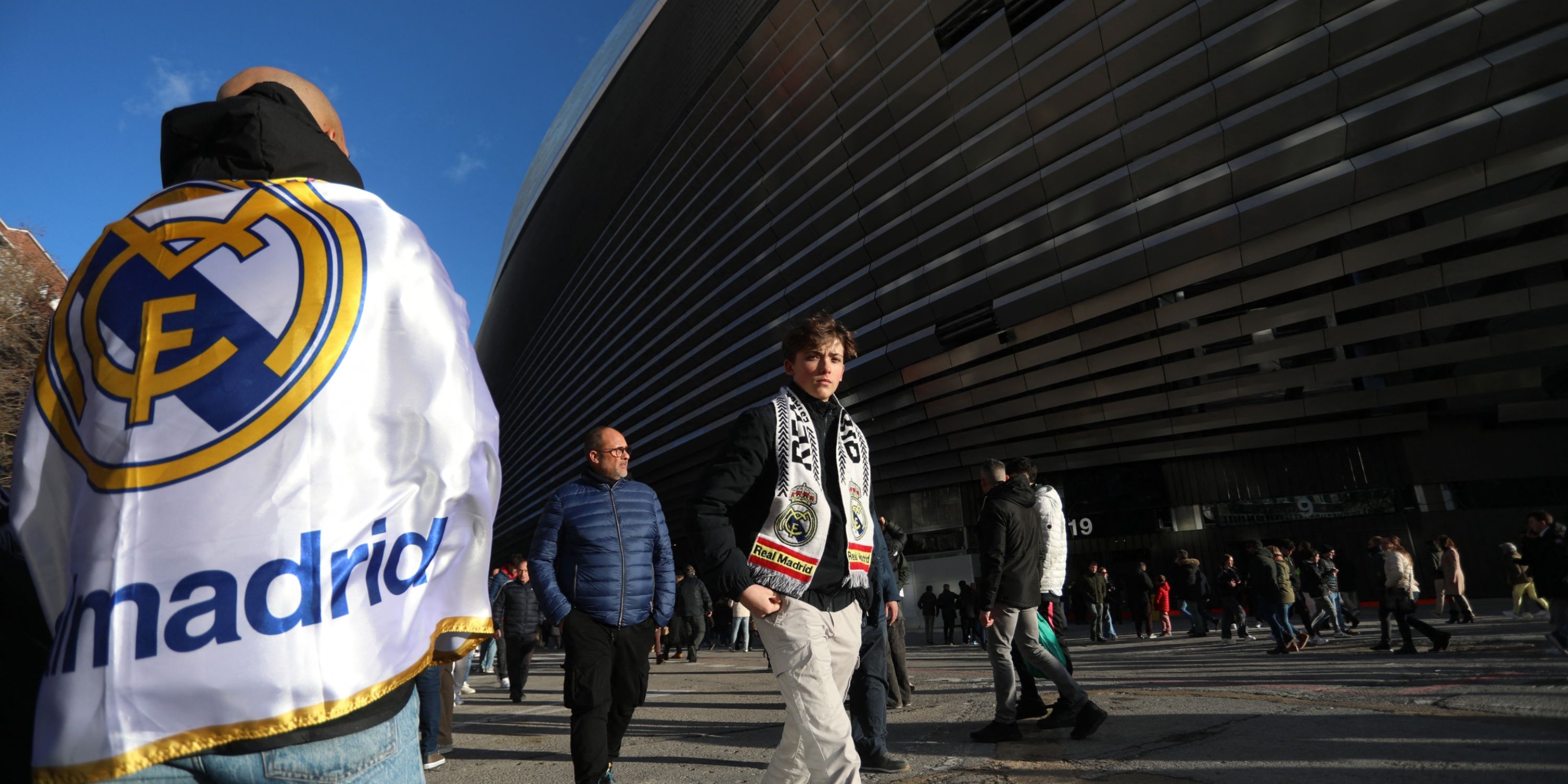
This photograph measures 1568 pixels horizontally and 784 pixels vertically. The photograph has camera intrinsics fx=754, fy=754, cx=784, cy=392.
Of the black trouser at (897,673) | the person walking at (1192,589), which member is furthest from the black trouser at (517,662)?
the person walking at (1192,589)

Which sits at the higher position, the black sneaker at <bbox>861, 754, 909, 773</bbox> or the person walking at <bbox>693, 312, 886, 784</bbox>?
the person walking at <bbox>693, 312, 886, 784</bbox>

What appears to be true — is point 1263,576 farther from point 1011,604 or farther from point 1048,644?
point 1011,604

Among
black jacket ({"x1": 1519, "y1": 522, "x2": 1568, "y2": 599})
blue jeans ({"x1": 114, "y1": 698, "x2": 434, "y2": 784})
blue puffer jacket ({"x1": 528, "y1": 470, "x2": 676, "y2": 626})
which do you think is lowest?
black jacket ({"x1": 1519, "y1": 522, "x2": 1568, "y2": 599})

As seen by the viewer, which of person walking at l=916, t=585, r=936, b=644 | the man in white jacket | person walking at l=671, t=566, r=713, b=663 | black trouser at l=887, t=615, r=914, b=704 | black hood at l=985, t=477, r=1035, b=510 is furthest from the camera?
person walking at l=916, t=585, r=936, b=644

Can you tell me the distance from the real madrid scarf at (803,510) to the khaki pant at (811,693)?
0.36ft

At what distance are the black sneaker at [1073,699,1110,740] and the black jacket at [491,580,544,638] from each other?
6561mm

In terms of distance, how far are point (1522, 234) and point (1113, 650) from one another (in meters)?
10.4

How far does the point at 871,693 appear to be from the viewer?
390 cm

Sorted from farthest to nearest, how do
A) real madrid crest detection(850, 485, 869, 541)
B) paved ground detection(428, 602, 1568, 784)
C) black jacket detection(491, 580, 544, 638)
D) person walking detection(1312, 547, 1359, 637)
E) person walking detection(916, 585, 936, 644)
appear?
person walking detection(916, 585, 936, 644)
person walking detection(1312, 547, 1359, 637)
black jacket detection(491, 580, 544, 638)
paved ground detection(428, 602, 1568, 784)
real madrid crest detection(850, 485, 869, 541)

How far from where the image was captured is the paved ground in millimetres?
3260

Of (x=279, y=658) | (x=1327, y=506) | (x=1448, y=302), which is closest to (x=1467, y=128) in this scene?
(x=1448, y=302)

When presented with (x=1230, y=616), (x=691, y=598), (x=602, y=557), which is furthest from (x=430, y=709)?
(x=1230, y=616)

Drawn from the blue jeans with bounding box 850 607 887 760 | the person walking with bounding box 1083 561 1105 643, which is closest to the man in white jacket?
the blue jeans with bounding box 850 607 887 760

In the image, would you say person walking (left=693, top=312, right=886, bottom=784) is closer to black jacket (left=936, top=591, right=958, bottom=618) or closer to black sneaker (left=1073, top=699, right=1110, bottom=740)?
black sneaker (left=1073, top=699, right=1110, bottom=740)
